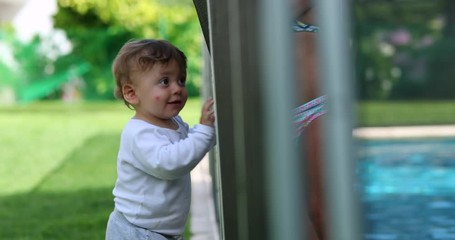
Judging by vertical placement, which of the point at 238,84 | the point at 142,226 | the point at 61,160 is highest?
the point at 238,84

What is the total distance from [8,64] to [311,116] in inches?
925

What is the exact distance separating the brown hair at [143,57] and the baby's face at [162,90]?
0.08 feet

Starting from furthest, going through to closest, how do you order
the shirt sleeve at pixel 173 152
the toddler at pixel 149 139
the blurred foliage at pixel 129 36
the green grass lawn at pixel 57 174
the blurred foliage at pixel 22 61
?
the blurred foliage at pixel 22 61 → the blurred foliage at pixel 129 36 → the green grass lawn at pixel 57 174 → the toddler at pixel 149 139 → the shirt sleeve at pixel 173 152

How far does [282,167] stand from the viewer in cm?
226

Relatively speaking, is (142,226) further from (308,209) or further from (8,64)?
(8,64)

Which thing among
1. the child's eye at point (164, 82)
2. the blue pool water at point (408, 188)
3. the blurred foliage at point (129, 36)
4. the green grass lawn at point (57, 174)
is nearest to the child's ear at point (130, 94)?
the child's eye at point (164, 82)

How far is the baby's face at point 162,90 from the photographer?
11.1 feet

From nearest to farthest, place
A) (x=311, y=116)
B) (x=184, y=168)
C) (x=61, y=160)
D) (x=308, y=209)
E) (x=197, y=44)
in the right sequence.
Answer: (x=308, y=209) < (x=311, y=116) < (x=184, y=168) < (x=61, y=160) < (x=197, y=44)

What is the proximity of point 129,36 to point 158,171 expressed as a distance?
23224mm

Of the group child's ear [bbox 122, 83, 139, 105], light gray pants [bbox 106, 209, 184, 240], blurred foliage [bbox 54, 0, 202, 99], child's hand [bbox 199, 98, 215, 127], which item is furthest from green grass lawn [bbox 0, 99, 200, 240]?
blurred foliage [bbox 54, 0, 202, 99]

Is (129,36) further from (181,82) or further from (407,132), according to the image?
(407,132)

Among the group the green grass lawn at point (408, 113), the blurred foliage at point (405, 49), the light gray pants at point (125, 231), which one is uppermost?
the blurred foliage at point (405, 49)

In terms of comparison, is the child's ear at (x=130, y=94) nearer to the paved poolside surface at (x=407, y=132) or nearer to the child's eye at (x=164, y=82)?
the child's eye at (x=164, y=82)

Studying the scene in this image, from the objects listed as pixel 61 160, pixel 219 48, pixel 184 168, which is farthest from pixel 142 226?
pixel 61 160
